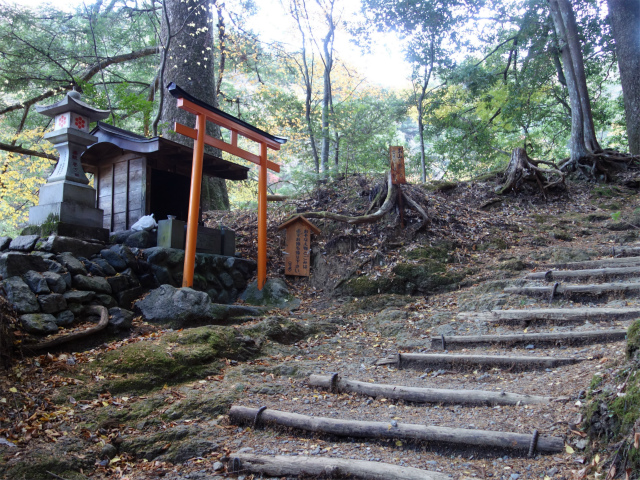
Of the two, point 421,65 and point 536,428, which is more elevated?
point 421,65

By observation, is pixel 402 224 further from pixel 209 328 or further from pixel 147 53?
pixel 147 53

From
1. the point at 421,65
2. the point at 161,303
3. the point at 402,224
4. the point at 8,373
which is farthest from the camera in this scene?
the point at 421,65

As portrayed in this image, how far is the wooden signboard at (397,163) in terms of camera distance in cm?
909

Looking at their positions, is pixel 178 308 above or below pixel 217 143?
below

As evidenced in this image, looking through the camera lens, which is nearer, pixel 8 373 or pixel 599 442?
pixel 599 442

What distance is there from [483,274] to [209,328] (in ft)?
15.8

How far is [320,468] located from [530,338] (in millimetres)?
3091

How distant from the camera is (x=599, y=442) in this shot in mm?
2572

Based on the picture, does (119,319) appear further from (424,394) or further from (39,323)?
(424,394)

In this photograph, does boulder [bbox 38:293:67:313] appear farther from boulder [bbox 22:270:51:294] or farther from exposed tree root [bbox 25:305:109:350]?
exposed tree root [bbox 25:305:109:350]

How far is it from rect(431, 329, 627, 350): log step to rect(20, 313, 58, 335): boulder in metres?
4.48

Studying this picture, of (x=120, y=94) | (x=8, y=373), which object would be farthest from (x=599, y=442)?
(x=120, y=94)

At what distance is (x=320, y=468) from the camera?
9.54ft

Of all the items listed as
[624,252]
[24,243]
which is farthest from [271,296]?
[624,252]
